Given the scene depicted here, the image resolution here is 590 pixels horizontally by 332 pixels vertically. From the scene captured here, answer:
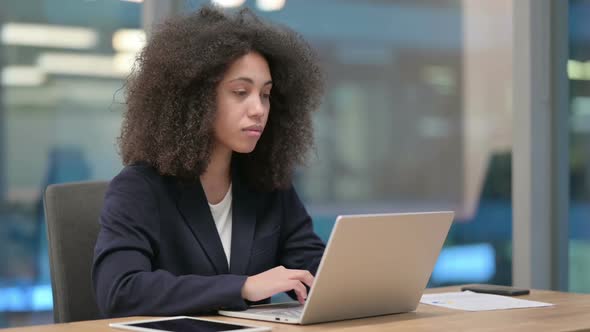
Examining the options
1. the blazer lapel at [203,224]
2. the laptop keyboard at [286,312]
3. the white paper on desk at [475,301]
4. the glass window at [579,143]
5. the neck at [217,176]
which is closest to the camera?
the laptop keyboard at [286,312]

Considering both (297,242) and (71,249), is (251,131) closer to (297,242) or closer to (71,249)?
(297,242)

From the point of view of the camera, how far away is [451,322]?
1746mm

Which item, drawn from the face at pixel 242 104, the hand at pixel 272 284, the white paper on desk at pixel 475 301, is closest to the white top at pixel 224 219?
the face at pixel 242 104

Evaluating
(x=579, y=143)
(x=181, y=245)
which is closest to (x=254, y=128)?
(x=181, y=245)

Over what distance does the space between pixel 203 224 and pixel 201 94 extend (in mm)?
325

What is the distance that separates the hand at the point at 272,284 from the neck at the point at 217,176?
1.42 ft

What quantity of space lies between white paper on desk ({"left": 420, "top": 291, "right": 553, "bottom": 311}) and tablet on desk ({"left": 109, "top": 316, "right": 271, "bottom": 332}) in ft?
1.90

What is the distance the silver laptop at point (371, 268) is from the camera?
167cm

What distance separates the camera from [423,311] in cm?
194

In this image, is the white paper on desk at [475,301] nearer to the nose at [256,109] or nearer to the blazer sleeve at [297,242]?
the blazer sleeve at [297,242]

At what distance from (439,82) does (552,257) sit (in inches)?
38.9

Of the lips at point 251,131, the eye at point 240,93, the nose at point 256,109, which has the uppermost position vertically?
the eye at point 240,93

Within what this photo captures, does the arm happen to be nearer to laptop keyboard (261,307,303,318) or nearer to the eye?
the eye

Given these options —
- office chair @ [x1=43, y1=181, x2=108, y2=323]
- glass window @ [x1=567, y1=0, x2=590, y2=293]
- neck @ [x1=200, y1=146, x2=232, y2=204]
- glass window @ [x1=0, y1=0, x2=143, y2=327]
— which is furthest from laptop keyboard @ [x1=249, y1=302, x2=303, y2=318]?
glass window @ [x1=567, y1=0, x2=590, y2=293]
